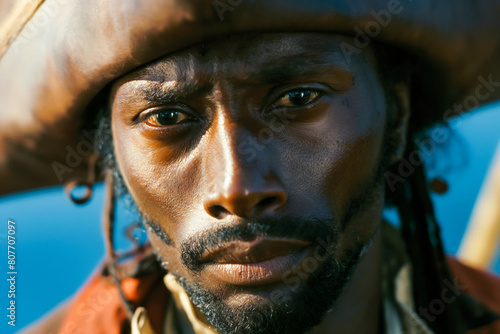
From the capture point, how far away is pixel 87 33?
56.4 inches

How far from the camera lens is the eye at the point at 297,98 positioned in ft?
4.55

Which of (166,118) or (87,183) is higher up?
(166,118)

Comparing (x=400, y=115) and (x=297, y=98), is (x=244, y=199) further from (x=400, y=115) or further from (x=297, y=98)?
(x=400, y=115)

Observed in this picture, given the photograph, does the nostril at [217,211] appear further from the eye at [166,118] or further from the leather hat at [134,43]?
the leather hat at [134,43]

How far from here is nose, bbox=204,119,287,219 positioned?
4.15 feet

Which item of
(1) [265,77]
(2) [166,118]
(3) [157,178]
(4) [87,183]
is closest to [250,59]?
(1) [265,77]

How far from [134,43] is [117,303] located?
958mm

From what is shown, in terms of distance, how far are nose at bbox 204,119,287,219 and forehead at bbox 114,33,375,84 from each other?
0.14 meters

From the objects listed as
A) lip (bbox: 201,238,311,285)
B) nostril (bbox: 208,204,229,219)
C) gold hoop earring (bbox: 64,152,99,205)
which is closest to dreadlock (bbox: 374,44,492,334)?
lip (bbox: 201,238,311,285)

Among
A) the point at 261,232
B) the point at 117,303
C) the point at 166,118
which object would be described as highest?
the point at 166,118

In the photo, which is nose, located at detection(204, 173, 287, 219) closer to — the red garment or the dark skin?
the dark skin

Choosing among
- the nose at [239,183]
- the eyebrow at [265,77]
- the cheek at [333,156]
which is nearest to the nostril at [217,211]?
the nose at [239,183]

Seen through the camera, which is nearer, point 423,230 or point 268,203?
point 268,203

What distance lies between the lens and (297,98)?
140 cm
